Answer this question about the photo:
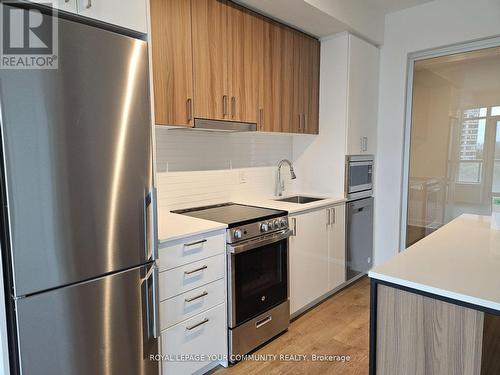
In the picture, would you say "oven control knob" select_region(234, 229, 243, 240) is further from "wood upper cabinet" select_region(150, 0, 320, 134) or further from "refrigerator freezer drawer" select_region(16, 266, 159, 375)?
"wood upper cabinet" select_region(150, 0, 320, 134)

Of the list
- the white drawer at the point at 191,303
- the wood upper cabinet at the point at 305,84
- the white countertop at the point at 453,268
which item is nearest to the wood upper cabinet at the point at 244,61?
the wood upper cabinet at the point at 305,84

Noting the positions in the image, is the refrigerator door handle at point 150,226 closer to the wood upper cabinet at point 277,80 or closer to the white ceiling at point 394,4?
the wood upper cabinet at point 277,80

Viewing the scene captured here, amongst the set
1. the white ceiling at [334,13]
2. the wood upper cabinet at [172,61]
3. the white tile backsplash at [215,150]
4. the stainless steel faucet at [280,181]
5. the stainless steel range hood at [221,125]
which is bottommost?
the stainless steel faucet at [280,181]

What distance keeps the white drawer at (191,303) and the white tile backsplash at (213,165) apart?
78cm

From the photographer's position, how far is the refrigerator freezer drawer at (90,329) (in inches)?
51.3

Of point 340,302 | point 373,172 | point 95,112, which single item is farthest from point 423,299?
point 373,172

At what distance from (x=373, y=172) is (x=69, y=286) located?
3.17 metres

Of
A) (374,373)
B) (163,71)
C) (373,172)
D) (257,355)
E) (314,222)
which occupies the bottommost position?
(257,355)

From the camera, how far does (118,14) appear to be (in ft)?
4.91

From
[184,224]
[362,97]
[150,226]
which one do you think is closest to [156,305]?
[150,226]

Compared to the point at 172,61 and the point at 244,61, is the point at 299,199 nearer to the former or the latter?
the point at 244,61

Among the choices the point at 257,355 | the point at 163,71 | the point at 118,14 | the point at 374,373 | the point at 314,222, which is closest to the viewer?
the point at 374,373

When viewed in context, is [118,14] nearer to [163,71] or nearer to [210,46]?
[163,71]

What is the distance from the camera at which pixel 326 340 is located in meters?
2.44
